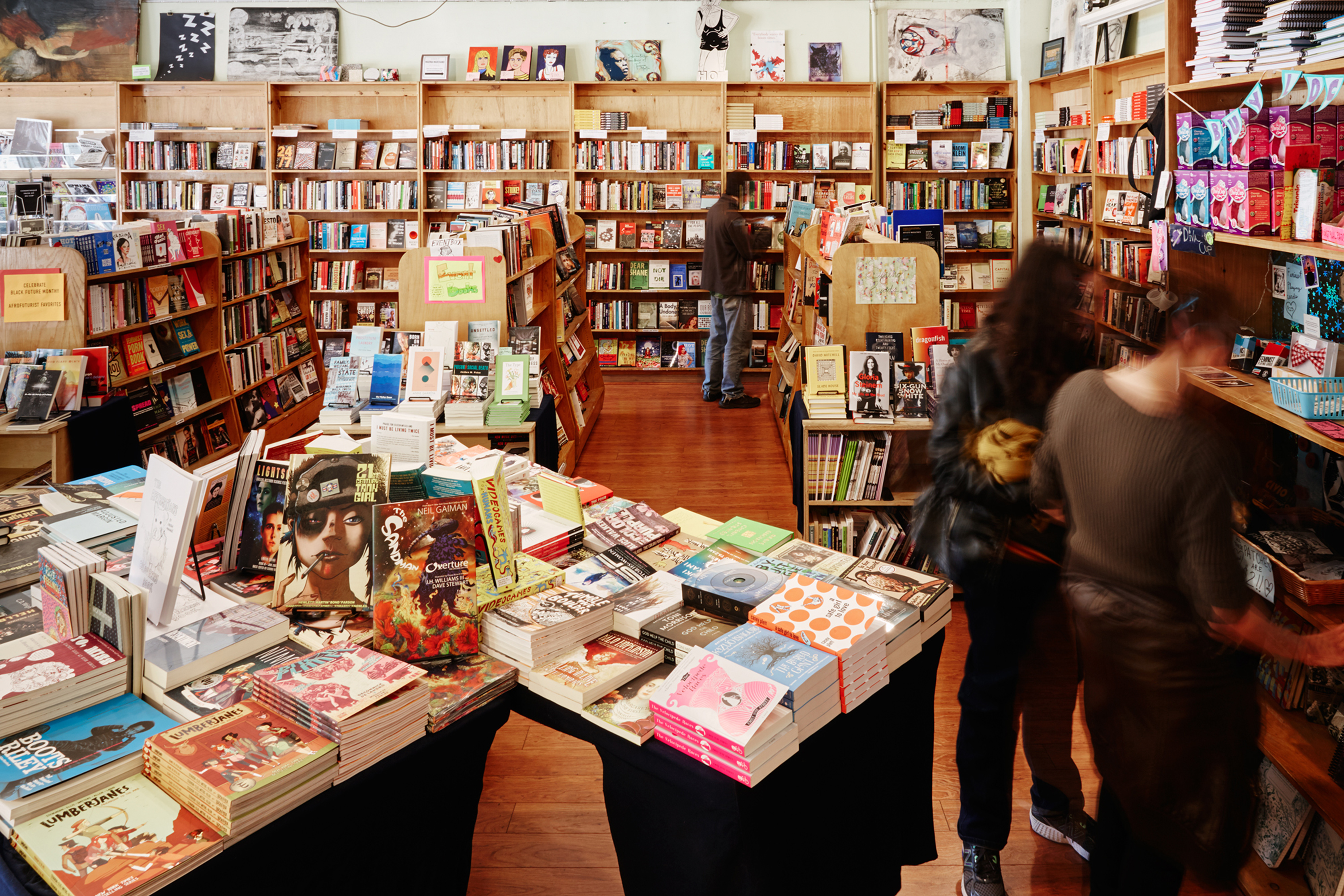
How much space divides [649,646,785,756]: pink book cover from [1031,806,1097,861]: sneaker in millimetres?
1468

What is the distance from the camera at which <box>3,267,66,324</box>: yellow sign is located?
4.65 metres

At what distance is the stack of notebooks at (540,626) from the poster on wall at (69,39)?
30.5ft

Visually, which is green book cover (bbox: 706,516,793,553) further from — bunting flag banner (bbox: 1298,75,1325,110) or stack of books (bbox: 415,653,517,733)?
bunting flag banner (bbox: 1298,75,1325,110)

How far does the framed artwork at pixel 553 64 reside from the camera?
9.01 m

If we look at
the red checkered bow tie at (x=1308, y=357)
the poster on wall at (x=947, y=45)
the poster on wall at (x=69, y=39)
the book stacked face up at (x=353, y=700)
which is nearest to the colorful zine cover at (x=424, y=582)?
the book stacked face up at (x=353, y=700)

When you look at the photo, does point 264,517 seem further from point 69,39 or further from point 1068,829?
point 69,39

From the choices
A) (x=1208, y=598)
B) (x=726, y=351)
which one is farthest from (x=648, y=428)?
(x=1208, y=598)

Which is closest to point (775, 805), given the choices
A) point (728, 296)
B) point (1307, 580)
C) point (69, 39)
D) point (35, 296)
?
point (1307, 580)

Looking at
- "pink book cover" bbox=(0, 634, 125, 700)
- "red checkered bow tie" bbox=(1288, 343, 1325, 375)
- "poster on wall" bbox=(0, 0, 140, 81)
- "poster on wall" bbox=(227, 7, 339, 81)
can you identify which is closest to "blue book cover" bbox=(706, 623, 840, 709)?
"pink book cover" bbox=(0, 634, 125, 700)

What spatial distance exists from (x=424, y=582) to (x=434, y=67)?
26.6ft

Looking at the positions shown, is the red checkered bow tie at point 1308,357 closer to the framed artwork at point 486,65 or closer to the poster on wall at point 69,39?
the framed artwork at point 486,65

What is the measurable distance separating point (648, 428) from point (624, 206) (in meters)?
2.72

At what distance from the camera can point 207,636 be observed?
2.06 m

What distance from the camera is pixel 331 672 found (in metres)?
1.89
